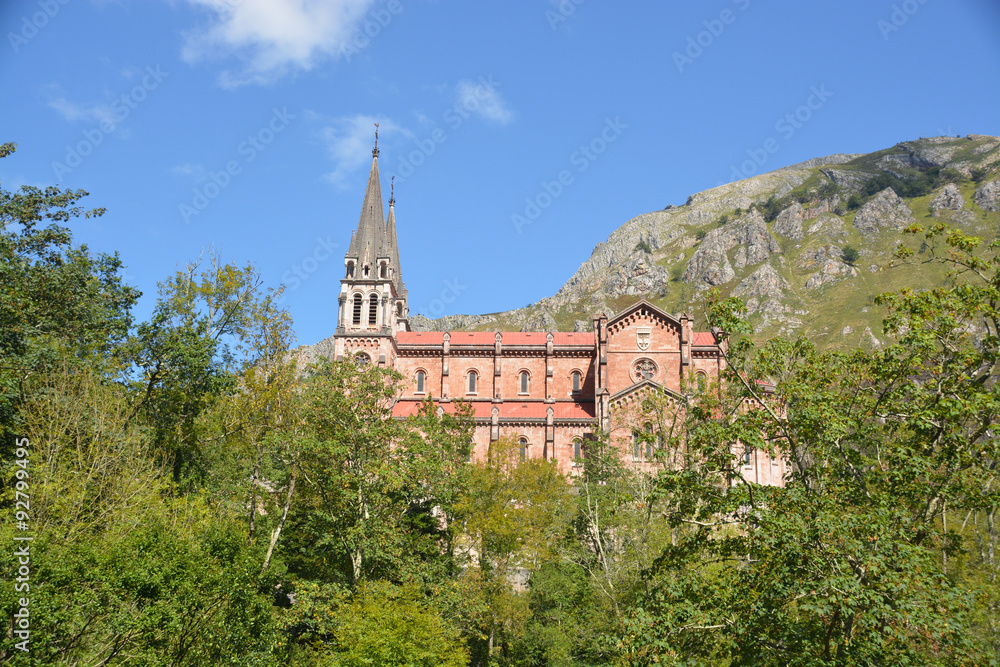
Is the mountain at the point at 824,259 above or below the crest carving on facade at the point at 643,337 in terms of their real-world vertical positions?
above

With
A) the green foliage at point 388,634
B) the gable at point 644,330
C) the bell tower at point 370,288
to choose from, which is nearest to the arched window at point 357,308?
the bell tower at point 370,288

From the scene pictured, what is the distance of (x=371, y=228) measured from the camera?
212 feet

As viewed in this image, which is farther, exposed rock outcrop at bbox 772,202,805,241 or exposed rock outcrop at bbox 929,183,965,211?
exposed rock outcrop at bbox 772,202,805,241

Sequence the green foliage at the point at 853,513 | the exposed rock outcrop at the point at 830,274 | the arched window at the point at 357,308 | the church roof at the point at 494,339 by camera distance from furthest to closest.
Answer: the exposed rock outcrop at the point at 830,274, the church roof at the point at 494,339, the arched window at the point at 357,308, the green foliage at the point at 853,513

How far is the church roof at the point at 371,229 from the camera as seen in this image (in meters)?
63.5

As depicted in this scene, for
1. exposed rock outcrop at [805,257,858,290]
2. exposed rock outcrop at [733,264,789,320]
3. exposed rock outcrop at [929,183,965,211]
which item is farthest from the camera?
exposed rock outcrop at [929,183,965,211]

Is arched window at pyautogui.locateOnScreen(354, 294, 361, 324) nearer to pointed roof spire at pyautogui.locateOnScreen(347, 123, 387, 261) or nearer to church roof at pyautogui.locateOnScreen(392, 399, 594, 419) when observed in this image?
pointed roof spire at pyautogui.locateOnScreen(347, 123, 387, 261)

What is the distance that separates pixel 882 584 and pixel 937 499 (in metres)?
2.84

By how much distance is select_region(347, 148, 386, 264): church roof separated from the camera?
63.5 m

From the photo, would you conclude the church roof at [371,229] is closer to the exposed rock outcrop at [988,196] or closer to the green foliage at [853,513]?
the green foliage at [853,513]

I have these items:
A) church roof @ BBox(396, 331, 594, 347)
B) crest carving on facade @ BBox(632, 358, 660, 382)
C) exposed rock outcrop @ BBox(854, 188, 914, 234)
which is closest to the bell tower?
church roof @ BBox(396, 331, 594, 347)

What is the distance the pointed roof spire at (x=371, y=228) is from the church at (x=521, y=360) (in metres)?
0.09

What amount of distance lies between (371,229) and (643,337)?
85.4ft

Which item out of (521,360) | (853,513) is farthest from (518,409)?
(853,513)
